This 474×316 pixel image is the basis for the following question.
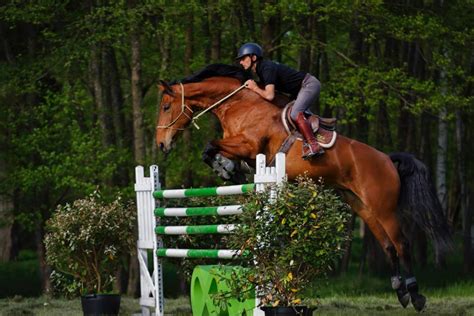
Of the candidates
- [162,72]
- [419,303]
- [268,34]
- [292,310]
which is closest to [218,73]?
[419,303]

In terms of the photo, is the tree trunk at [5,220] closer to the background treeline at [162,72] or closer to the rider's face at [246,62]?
the background treeline at [162,72]

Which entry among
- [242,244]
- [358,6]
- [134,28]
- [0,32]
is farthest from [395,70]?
[242,244]

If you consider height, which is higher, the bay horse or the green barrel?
the bay horse

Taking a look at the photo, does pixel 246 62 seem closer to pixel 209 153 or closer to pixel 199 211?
pixel 209 153

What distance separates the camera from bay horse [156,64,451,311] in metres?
11.6

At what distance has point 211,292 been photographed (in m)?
10.3

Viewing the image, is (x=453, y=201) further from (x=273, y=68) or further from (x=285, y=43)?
(x=273, y=68)

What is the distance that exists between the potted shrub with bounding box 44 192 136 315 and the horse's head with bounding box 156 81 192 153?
2.78 ft

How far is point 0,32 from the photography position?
23000 mm

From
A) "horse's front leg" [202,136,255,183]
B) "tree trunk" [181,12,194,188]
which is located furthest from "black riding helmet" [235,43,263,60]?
"tree trunk" [181,12,194,188]

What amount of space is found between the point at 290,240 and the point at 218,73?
385 cm

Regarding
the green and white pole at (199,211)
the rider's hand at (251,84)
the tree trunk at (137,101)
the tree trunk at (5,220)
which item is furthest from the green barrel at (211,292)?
the tree trunk at (5,220)

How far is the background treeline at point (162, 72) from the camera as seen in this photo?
19.8m

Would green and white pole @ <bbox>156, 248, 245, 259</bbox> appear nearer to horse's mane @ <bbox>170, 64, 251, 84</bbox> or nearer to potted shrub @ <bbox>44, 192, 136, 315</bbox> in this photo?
potted shrub @ <bbox>44, 192, 136, 315</bbox>
